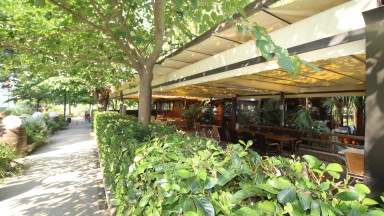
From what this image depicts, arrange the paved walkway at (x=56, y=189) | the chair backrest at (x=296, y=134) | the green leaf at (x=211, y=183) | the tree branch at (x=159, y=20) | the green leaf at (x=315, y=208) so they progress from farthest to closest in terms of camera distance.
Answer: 1. the chair backrest at (x=296, y=134)
2. the paved walkway at (x=56, y=189)
3. the tree branch at (x=159, y=20)
4. the green leaf at (x=211, y=183)
5. the green leaf at (x=315, y=208)

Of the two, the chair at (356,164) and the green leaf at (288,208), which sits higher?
the green leaf at (288,208)

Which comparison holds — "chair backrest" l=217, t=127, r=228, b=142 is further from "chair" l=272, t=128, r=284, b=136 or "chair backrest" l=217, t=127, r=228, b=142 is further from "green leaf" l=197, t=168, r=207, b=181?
"green leaf" l=197, t=168, r=207, b=181

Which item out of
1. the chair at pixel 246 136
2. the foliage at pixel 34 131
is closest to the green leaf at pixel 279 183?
the chair at pixel 246 136

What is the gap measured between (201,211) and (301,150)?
9573 mm

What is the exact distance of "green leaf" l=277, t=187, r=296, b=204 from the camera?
111cm

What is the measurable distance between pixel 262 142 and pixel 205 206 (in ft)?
21.9

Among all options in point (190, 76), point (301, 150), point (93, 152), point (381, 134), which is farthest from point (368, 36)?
point (93, 152)

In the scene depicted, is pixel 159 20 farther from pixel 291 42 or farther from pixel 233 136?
pixel 233 136

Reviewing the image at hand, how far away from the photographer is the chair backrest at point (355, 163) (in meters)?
5.22

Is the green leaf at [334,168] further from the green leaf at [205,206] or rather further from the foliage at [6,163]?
the foliage at [6,163]

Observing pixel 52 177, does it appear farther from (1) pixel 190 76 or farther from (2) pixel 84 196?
(1) pixel 190 76

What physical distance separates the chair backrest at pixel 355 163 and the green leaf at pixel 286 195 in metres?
5.20

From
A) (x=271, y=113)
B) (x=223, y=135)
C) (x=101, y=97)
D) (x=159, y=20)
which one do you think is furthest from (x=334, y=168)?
(x=101, y=97)

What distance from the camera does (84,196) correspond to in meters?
5.34
